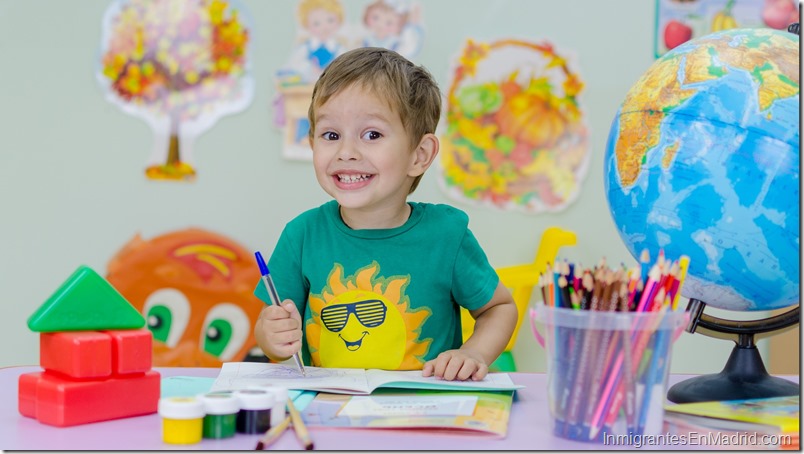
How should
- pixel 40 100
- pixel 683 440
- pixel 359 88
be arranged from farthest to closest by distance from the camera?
pixel 40 100
pixel 359 88
pixel 683 440

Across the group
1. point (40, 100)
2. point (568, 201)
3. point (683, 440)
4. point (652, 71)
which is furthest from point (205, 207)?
point (683, 440)

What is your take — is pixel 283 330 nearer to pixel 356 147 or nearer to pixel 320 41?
pixel 356 147

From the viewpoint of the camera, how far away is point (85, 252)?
2104 millimetres

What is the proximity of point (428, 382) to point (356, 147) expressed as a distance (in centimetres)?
37

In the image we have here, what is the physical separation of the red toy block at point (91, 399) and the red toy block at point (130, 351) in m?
0.01

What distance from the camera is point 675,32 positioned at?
7.13ft

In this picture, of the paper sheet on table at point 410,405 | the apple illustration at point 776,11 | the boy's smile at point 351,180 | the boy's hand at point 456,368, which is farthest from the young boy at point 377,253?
the apple illustration at point 776,11

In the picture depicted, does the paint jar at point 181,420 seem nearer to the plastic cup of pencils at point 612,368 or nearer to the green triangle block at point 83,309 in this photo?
the green triangle block at point 83,309

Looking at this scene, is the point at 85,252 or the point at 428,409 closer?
the point at 428,409

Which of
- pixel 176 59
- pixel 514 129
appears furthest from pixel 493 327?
pixel 176 59

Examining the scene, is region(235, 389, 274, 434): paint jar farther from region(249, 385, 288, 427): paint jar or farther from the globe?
the globe

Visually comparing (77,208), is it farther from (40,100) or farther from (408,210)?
(408,210)

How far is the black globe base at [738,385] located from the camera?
88 cm

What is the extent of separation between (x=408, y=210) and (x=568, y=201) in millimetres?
1081
